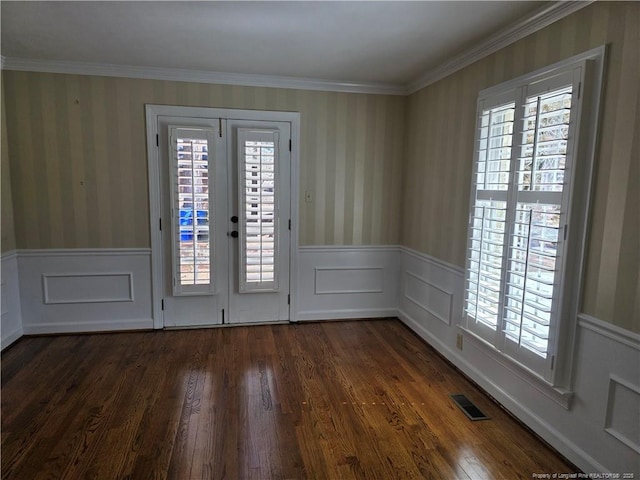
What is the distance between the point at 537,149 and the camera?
7.16 ft

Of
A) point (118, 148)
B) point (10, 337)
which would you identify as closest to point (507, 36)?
point (118, 148)

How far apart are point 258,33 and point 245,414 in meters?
2.58

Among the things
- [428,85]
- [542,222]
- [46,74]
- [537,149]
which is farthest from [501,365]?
[46,74]

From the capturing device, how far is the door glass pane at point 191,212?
11.8 ft

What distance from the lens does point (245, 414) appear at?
7.97ft

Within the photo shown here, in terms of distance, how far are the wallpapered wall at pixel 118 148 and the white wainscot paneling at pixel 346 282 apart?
0.77 feet

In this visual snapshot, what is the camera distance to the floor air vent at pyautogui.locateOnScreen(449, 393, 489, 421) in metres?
2.45

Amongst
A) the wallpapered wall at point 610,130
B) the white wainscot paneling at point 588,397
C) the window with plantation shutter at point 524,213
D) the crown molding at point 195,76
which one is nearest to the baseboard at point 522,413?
the white wainscot paneling at point 588,397

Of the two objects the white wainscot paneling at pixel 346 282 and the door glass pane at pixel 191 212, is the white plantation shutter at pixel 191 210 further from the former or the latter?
the white wainscot paneling at pixel 346 282

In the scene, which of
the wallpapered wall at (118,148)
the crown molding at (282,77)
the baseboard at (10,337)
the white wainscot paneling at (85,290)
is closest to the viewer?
the crown molding at (282,77)

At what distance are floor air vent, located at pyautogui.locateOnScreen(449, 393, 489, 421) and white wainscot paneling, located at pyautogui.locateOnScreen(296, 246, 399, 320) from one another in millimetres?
1649

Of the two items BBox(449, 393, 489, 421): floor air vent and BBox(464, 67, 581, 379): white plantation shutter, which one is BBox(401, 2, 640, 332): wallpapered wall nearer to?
BBox(464, 67, 581, 379): white plantation shutter

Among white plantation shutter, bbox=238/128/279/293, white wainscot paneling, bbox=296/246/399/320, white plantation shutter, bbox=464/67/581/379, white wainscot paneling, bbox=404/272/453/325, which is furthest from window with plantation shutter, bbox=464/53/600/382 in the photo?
white plantation shutter, bbox=238/128/279/293

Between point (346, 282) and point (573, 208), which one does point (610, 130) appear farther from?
point (346, 282)
